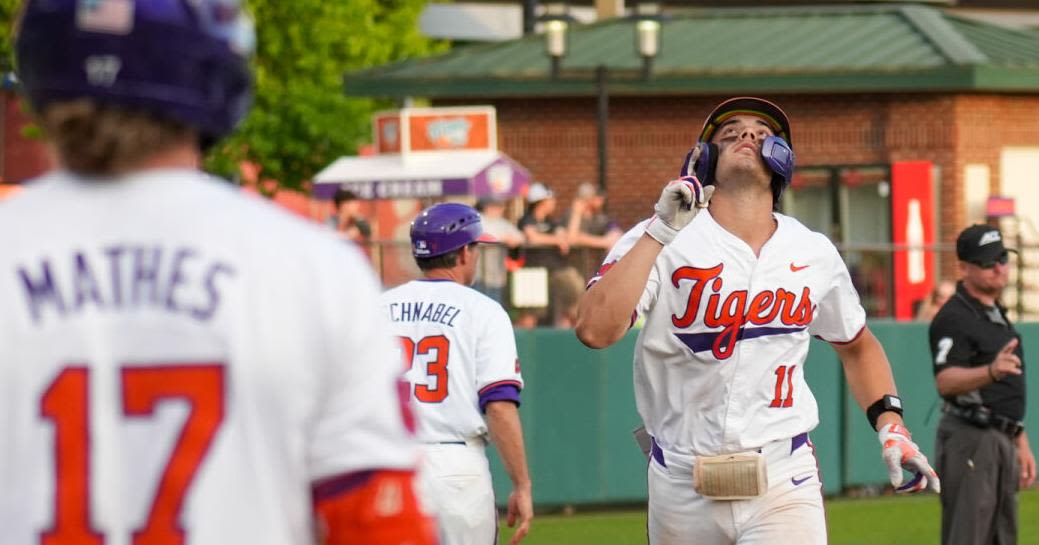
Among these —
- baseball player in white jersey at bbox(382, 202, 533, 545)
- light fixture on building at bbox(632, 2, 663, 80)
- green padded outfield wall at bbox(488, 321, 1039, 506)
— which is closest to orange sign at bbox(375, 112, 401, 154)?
light fixture on building at bbox(632, 2, 663, 80)

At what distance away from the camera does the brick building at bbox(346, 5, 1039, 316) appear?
25250mm

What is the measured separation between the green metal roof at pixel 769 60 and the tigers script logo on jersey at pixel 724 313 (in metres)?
17.0

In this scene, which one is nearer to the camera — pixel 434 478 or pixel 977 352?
pixel 434 478

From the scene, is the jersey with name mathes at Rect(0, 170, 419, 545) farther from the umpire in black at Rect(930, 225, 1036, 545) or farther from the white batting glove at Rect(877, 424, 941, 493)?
the umpire in black at Rect(930, 225, 1036, 545)

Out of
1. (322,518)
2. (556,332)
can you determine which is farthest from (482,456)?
(556,332)

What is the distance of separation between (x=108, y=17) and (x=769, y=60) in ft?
77.9

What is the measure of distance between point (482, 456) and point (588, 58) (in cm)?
1982

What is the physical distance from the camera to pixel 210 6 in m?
2.81

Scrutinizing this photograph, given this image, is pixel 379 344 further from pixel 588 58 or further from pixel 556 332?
pixel 588 58

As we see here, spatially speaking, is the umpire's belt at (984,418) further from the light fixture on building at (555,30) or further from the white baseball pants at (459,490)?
the light fixture on building at (555,30)

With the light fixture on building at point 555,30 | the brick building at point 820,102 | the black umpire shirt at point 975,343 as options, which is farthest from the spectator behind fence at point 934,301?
the brick building at point 820,102

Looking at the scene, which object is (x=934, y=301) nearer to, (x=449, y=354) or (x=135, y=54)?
(x=449, y=354)

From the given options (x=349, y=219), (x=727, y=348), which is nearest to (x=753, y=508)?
(x=727, y=348)

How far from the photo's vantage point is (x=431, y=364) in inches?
298
